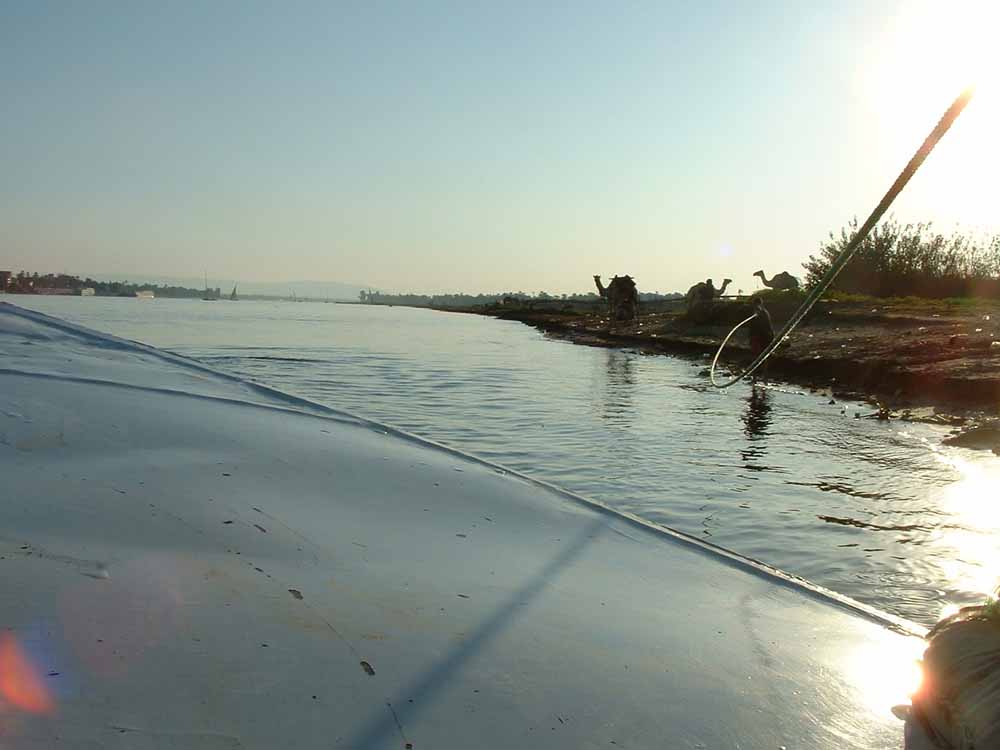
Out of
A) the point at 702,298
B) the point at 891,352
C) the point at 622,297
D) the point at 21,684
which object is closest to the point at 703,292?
the point at 702,298

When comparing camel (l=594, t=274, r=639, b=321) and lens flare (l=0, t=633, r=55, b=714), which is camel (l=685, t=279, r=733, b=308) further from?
lens flare (l=0, t=633, r=55, b=714)

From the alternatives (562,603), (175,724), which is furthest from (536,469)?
(175,724)

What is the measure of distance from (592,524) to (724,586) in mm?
771

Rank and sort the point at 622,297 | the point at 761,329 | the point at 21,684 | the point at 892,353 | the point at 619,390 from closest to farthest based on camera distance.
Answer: the point at 21,684 < the point at 619,390 < the point at 892,353 < the point at 761,329 < the point at 622,297

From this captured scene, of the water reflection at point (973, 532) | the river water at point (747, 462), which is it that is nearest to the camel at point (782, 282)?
the river water at point (747, 462)

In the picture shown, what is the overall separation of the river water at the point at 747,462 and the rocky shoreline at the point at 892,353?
0.82 metres

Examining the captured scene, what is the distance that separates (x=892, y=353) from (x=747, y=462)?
6.93 m

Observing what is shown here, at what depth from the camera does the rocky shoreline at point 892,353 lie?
27.8 feet

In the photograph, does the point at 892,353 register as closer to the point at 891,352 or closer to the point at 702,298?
the point at 891,352

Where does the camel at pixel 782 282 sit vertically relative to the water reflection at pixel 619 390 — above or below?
above

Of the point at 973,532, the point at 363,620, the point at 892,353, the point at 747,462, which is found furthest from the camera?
the point at 892,353

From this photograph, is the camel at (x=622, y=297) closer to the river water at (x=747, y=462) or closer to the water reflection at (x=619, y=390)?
the water reflection at (x=619, y=390)

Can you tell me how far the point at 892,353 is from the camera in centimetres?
1120

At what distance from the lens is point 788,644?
7.06ft
